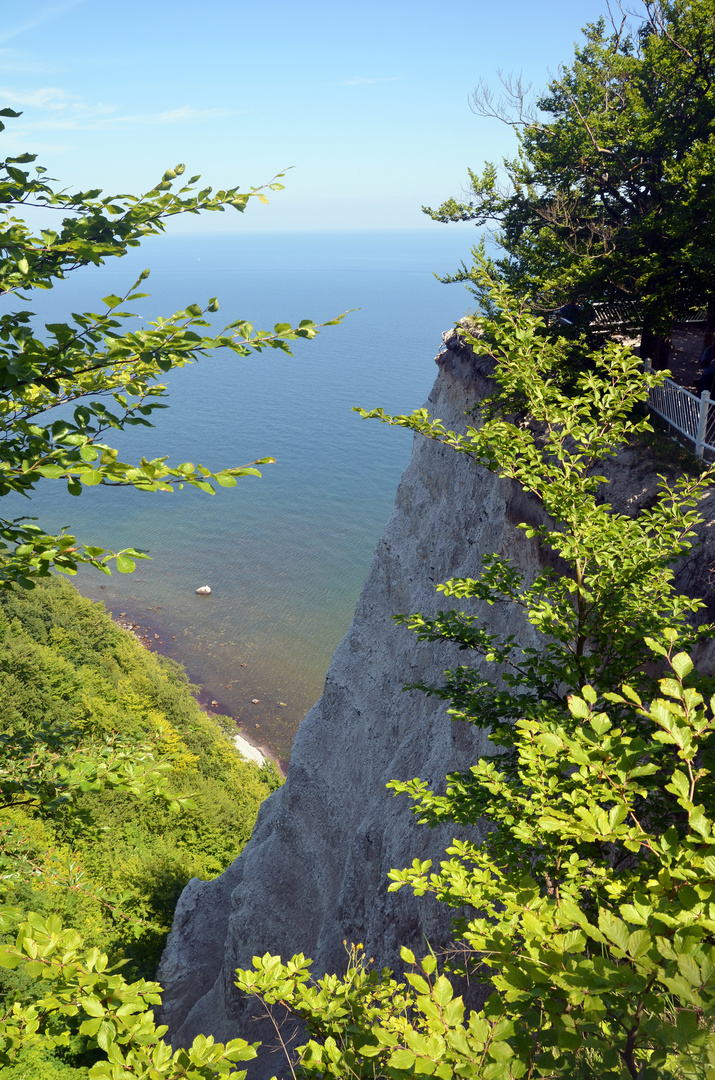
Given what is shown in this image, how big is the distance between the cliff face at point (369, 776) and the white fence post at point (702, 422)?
11.7 feet

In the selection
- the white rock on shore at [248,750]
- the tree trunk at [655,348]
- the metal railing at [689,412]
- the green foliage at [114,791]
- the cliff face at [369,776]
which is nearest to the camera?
the metal railing at [689,412]

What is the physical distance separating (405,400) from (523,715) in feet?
288

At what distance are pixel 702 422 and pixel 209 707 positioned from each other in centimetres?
4011

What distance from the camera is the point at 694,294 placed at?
13.5m

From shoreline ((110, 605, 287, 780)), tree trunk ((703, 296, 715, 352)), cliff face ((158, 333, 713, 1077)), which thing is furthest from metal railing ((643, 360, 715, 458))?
shoreline ((110, 605, 287, 780))

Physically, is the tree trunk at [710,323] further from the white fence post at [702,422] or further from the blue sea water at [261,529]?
the blue sea water at [261,529]

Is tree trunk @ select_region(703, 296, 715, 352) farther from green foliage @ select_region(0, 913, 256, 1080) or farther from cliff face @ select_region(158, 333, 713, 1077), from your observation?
green foliage @ select_region(0, 913, 256, 1080)

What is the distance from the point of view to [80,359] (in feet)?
11.5

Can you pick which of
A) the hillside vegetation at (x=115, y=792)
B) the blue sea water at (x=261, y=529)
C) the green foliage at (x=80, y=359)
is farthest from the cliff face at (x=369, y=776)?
the blue sea water at (x=261, y=529)

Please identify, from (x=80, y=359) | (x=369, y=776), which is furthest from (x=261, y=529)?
(x=80, y=359)

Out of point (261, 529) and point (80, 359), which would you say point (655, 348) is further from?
point (261, 529)

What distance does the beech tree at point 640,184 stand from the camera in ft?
42.6

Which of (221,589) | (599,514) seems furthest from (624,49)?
Result: (221,589)

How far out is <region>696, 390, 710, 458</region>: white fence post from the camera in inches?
418
